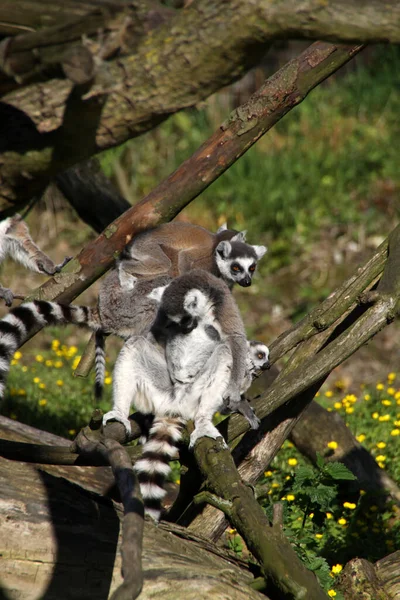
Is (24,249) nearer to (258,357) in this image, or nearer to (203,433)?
(258,357)

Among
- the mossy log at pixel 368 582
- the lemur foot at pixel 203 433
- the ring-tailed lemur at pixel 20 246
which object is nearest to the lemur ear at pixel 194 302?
the lemur foot at pixel 203 433

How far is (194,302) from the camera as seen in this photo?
159 inches

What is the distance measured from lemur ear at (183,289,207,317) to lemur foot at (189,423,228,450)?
64 centimetres

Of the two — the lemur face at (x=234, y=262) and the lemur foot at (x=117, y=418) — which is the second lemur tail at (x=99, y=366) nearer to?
the lemur foot at (x=117, y=418)

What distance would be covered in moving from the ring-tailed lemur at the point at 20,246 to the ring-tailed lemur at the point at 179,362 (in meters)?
1.72

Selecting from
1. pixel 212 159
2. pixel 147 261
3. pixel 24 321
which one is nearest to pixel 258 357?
pixel 147 261

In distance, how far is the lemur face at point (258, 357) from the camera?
4.42 metres

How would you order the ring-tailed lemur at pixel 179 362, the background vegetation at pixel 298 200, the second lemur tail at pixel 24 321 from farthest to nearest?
the background vegetation at pixel 298 200, the ring-tailed lemur at pixel 179 362, the second lemur tail at pixel 24 321

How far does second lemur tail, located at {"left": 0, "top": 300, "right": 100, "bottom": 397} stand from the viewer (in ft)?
12.4

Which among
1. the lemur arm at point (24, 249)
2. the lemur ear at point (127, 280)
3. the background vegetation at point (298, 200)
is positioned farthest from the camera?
the background vegetation at point (298, 200)

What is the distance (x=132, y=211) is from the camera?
4.55 metres

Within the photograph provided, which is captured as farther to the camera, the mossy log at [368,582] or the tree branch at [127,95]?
the mossy log at [368,582]

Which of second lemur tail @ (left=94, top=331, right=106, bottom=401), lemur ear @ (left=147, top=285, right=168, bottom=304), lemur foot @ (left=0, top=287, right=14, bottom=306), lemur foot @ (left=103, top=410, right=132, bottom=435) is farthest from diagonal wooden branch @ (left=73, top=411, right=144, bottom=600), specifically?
lemur foot @ (left=0, top=287, right=14, bottom=306)

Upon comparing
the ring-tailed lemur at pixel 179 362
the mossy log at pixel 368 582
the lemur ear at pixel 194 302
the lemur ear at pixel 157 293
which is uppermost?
the lemur ear at pixel 194 302
